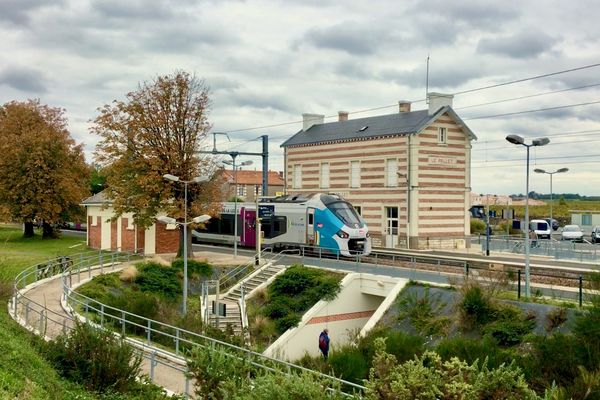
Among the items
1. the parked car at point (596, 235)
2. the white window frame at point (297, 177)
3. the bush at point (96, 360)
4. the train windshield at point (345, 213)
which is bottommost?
the bush at point (96, 360)

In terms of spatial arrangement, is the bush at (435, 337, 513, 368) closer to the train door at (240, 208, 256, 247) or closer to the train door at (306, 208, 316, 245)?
the train door at (306, 208, 316, 245)

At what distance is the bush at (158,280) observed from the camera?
29578 millimetres

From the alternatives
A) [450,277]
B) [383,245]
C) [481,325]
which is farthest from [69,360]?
[383,245]

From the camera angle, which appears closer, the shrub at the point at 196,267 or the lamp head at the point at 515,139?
the lamp head at the point at 515,139

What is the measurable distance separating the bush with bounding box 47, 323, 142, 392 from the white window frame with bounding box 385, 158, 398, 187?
2947cm

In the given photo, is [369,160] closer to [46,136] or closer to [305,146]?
[305,146]

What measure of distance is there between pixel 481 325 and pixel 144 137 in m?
19.8

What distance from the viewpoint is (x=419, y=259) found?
3081 centimetres

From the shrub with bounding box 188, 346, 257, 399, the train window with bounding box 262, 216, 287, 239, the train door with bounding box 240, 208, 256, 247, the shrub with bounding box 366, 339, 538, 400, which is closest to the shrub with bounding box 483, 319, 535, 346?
the shrub with bounding box 188, 346, 257, 399

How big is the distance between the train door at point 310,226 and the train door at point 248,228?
559 cm

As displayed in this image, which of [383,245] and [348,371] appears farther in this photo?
[383,245]

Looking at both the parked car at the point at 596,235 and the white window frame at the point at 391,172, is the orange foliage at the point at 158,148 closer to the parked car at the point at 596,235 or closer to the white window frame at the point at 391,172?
the white window frame at the point at 391,172

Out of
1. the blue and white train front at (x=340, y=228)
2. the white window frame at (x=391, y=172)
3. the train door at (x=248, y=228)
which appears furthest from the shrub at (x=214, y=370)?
the white window frame at (x=391, y=172)

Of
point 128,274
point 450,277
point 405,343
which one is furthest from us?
point 128,274
